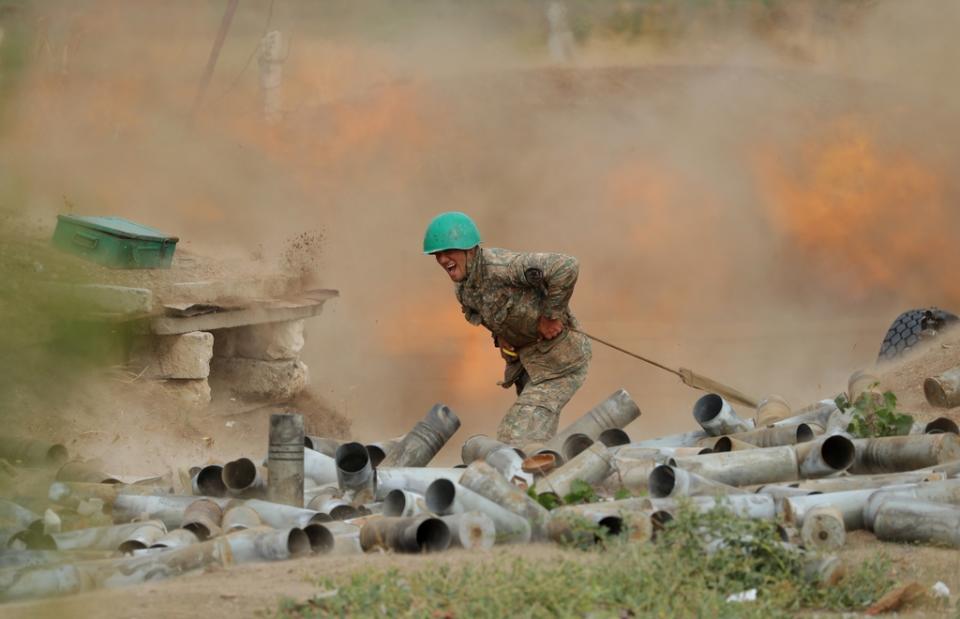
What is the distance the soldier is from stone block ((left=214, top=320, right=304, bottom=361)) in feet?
13.8

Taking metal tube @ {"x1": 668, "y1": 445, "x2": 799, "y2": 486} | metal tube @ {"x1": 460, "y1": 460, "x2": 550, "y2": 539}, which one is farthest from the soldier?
metal tube @ {"x1": 460, "y1": 460, "x2": 550, "y2": 539}

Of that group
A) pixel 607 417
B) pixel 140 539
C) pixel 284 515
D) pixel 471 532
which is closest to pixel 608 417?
pixel 607 417

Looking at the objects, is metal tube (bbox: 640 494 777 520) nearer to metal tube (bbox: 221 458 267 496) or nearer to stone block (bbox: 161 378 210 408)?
metal tube (bbox: 221 458 267 496)

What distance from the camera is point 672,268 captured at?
21547 millimetres

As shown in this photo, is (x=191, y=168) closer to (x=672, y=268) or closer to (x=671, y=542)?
(x=672, y=268)

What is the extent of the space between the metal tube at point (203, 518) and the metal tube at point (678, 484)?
2.25m

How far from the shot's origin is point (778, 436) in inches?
341

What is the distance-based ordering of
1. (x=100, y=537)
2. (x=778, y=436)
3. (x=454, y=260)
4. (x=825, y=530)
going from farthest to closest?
(x=454, y=260)
(x=778, y=436)
(x=100, y=537)
(x=825, y=530)

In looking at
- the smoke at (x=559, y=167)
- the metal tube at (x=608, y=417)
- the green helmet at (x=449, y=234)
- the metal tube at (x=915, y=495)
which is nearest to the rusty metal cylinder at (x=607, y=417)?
the metal tube at (x=608, y=417)

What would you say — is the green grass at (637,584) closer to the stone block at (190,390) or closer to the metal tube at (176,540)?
the metal tube at (176,540)

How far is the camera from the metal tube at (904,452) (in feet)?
24.7

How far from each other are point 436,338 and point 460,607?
15349 mm

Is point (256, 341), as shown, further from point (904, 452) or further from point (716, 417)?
point (904, 452)

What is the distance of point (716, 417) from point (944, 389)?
2028 mm
